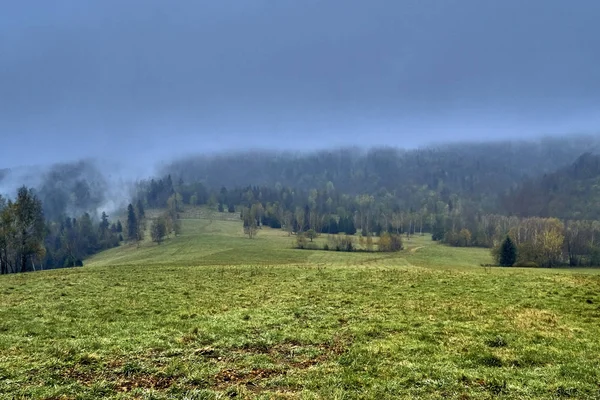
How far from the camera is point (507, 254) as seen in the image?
115 m

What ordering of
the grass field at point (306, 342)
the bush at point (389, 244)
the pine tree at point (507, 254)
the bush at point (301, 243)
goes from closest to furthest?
the grass field at point (306, 342) → the pine tree at point (507, 254) → the bush at point (389, 244) → the bush at point (301, 243)

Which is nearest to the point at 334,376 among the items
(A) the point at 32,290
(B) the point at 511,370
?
(B) the point at 511,370

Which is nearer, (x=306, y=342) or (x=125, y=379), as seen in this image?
(x=125, y=379)

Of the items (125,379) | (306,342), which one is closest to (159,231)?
(306,342)

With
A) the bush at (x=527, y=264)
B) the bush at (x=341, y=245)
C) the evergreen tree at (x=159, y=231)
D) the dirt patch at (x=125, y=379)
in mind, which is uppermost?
the dirt patch at (x=125, y=379)

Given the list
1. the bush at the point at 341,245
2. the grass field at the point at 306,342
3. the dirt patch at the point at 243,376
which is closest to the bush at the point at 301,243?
the bush at the point at 341,245

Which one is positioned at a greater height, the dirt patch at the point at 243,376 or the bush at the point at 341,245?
the dirt patch at the point at 243,376

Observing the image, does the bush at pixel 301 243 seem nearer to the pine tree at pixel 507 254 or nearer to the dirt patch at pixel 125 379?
the pine tree at pixel 507 254

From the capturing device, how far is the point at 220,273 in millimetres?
50469

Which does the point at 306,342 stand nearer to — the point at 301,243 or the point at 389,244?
the point at 301,243

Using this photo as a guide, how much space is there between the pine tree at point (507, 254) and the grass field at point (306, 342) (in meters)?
85.6

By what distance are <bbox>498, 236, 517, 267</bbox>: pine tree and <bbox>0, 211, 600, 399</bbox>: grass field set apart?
281 feet

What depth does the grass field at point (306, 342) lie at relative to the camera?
45.0 ft

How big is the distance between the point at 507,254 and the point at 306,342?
375 feet
